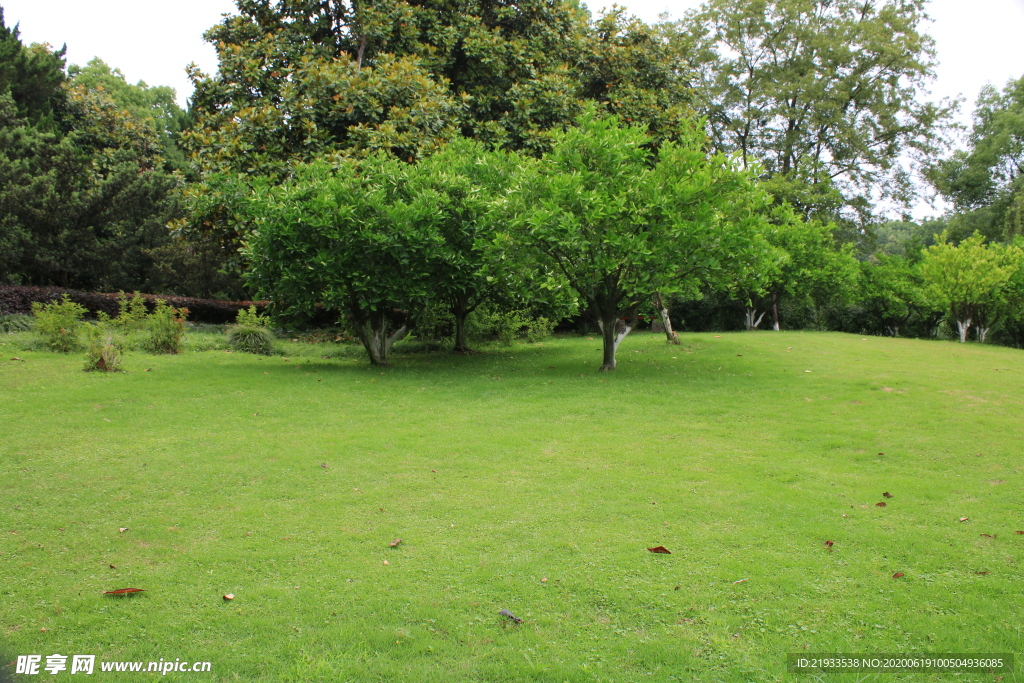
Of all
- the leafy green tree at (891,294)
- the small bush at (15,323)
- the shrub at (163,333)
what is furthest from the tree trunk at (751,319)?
the small bush at (15,323)

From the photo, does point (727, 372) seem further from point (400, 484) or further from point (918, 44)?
point (918, 44)

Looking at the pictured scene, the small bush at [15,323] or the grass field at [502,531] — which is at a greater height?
the small bush at [15,323]

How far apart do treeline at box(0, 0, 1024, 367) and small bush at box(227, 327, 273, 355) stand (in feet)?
5.39

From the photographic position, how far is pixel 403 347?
16078mm

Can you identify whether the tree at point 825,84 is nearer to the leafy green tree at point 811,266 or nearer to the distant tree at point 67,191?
the leafy green tree at point 811,266

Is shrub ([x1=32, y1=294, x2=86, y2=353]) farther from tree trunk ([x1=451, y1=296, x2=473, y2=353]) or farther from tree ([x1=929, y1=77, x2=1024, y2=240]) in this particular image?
tree ([x1=929, y1=77, x2=1024, y2=240])

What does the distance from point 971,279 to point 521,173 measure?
14951mm

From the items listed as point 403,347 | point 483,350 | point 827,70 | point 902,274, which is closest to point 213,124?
point 403,347

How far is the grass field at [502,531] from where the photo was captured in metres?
3.20

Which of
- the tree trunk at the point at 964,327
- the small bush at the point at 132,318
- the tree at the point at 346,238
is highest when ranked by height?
the tree at the point at 346,238

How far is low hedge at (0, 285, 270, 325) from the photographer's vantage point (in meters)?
15.2

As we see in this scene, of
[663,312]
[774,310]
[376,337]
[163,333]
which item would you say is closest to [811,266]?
[774,310]

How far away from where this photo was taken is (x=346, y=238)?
35.9 feet

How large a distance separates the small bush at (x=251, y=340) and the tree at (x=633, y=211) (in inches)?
292
